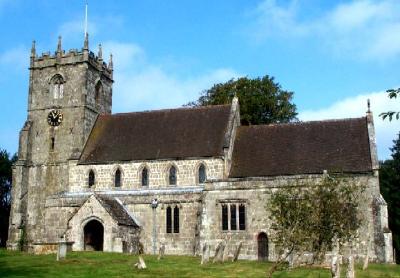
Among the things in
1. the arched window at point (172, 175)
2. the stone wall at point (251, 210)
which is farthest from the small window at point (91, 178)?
the stone wall at point (251, 210)

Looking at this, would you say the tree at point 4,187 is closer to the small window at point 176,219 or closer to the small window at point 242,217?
the small window at point 176,219

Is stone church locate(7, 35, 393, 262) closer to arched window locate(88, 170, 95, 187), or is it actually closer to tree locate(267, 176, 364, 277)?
arched window locate(88, 170, 95, 187)

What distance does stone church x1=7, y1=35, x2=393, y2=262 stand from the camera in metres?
41.5

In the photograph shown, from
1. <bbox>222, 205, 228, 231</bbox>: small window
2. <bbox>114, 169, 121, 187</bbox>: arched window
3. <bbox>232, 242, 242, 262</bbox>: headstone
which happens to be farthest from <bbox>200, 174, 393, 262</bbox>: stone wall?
<bbox>114, 169, 121, 187</bbox>: arched window

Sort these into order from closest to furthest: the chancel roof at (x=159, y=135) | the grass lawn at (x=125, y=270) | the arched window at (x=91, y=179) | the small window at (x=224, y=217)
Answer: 1. the grass lawn at (x=125, y=270)
2. the small window at (x=224, y=217)
3. the chancel roof at (x=159, y=135)
4. the arched window at (x=91, y=179)

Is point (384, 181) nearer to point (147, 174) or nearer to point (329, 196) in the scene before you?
point (147, 174)

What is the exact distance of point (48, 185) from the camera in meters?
51.8

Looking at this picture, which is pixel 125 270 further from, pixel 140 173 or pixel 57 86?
pixel 57 86

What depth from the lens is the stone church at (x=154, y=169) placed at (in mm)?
41469

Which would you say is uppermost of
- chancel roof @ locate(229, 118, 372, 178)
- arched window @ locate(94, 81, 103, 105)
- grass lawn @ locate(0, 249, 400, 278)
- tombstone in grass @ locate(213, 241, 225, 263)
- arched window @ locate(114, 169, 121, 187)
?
arched window @ locate(94, 81, 103, 105)

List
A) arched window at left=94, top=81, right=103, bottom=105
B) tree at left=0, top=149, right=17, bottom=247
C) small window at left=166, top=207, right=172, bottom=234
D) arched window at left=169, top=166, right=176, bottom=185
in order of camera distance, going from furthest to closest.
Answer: tree at left=0, top=149, right=17, bottom=247, arched window at left=94, top=81, right=103, bottom=105, arched window at left=169, top=166, right=176, bottom=185, small window at left=166, top=207, right=172, bottom=234

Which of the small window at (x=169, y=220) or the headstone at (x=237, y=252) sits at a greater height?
the small window at (x=169, y=220)

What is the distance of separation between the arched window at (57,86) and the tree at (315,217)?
29949 millimetres

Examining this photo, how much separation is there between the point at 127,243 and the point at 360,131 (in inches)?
831
